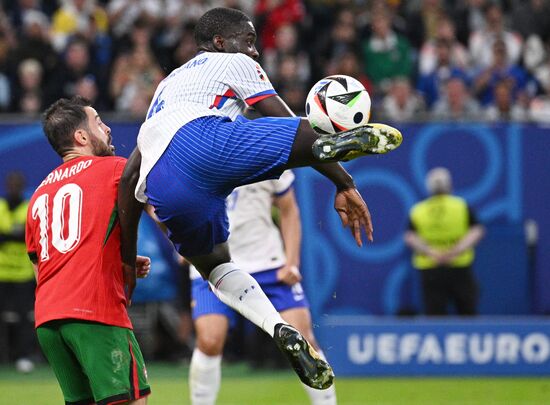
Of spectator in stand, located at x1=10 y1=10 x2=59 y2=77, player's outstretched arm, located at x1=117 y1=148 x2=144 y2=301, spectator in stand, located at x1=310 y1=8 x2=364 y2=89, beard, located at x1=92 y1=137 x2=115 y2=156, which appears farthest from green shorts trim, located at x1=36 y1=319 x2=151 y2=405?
spectator in stand, located at x1=310 y1=8 x2=364 y2=89

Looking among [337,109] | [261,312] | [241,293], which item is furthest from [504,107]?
[337,109]

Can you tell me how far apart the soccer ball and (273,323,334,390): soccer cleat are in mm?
1151

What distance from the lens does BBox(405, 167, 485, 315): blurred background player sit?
47.5 ft

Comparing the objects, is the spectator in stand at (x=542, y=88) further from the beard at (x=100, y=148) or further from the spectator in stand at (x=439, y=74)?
the beard at (x=100, y=148)

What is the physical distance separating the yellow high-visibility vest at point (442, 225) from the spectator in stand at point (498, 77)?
6.51 ft

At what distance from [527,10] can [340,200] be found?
37.9 ft

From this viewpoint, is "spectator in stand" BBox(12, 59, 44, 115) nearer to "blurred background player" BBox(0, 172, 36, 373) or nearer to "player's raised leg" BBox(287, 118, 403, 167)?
"blurred background player" BBox(0, 172, 36, 373)

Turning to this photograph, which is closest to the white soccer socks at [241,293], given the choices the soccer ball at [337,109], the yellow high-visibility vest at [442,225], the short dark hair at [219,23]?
the soccer ball at [337,109]

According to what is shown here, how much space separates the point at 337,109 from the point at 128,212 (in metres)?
1.26

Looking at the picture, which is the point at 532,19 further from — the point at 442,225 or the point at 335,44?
the point at 442,225

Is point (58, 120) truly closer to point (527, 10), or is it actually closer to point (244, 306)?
point (244, 306)

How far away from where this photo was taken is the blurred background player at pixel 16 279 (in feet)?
46.9

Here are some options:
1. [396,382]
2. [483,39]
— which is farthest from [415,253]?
[483,39]

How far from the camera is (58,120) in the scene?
662cm
